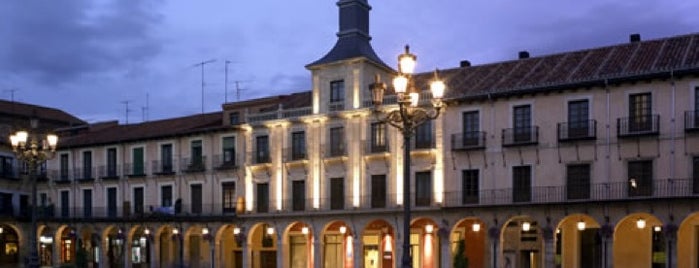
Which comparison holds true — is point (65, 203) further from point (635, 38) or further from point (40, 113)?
point (635, 38)

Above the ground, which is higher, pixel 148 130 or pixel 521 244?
pixel 148 130

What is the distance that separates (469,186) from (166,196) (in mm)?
19104

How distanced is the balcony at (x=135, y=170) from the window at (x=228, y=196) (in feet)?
19.7

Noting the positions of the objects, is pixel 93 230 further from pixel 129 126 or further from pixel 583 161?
pixel 583 161

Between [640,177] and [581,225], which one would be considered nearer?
[640,177]

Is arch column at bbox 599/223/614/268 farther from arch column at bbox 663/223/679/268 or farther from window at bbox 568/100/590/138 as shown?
window at bbox 568/100/590/138

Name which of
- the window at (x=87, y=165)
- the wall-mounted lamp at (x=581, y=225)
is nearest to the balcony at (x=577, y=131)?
the wall-mounted lamp at (x=581, y=225)

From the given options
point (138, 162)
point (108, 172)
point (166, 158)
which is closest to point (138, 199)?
point (138, 162)

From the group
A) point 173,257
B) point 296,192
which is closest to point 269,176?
point 296,192

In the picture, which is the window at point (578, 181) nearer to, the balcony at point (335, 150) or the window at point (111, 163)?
the balcony at point (335, 150)

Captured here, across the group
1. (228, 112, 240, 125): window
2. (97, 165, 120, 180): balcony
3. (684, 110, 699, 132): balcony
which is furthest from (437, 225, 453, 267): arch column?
(97, 165, 120, 180): balcony

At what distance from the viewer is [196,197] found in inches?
1869

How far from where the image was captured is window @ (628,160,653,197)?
33.3 meters

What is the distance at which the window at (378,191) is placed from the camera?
132 ft
